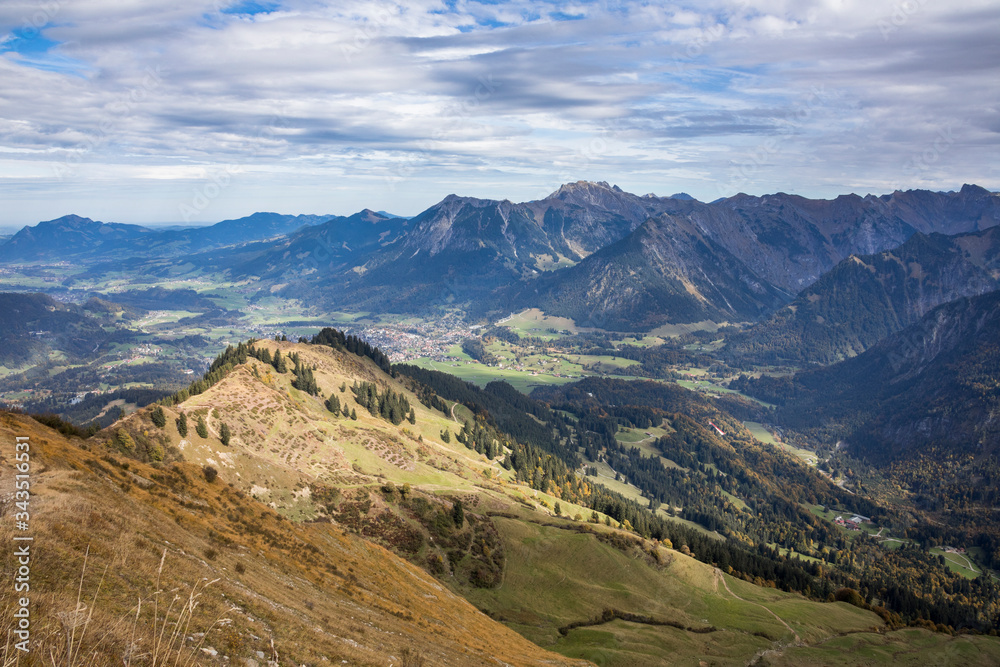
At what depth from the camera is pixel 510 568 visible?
99250mm

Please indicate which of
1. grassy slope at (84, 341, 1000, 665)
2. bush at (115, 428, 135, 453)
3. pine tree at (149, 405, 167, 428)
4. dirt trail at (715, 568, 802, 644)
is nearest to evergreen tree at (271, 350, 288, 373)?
grassy slope at (84, 341, 1000, 665)

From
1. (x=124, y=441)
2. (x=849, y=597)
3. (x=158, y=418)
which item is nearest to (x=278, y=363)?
(x=158, y=418)

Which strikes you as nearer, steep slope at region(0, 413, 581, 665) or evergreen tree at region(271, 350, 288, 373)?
steep slope at region(0, 413, 581, 665)

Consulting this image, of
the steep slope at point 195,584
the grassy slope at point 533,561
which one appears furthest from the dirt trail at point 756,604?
the steep slope at point 195,584

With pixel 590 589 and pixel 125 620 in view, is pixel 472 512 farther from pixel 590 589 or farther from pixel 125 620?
pixel 125 620

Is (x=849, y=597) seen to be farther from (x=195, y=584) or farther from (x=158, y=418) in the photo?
(x=195, y=584)

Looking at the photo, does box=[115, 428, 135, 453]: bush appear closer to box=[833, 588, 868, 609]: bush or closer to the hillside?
the hillside

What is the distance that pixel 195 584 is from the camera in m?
15.0

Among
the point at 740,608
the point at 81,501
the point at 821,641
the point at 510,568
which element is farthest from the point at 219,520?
the point at 821,641

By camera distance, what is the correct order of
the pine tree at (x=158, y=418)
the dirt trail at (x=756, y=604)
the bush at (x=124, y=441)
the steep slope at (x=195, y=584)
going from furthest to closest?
the dirt trail at (x=756, y=604)
the pine tree at (x=158, y=418)
the bush at (x=124, y=441)
the steep slope at (x=195, y=584)

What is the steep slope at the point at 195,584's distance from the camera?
59.5 feet

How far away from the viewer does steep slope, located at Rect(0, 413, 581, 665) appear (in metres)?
18.1

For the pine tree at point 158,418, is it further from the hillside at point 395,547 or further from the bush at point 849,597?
the bush at point 849,597

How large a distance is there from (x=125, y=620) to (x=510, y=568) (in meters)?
87.1
